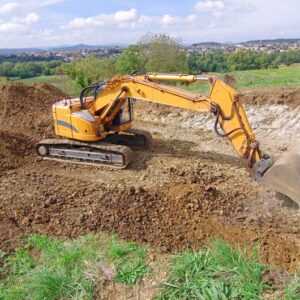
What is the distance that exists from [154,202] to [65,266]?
91.1 inches

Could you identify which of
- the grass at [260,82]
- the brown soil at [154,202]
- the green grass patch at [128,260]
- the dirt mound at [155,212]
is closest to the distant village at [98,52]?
the grass at [260,82]

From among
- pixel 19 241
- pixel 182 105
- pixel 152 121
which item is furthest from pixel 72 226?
pixel 152 121

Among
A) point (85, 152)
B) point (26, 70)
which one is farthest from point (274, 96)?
point (26, 70)

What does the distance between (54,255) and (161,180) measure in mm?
3353

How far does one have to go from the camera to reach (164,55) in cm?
3584

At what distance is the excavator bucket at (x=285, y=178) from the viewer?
6441mm

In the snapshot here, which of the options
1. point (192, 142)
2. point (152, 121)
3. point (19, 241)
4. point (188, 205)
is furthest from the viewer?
point (152, 121)

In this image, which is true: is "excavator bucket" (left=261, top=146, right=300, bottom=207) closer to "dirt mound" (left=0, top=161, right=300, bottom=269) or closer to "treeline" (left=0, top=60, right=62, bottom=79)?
"dirt mound" (left=0, top=161, right=300, bottom=269)

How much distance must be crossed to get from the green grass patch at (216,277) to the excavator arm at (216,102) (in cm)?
257

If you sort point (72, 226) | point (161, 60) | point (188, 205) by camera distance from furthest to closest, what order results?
point (161, 60) < point (188, 205) < point (72, 226)

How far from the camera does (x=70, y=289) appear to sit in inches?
172

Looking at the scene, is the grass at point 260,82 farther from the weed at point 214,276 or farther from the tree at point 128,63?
the weed at point 214,276

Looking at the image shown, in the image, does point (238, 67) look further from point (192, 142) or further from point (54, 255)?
point (54, 255)

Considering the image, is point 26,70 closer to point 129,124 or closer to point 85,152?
point 129,124
